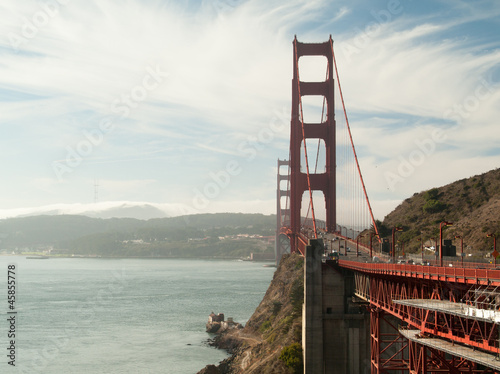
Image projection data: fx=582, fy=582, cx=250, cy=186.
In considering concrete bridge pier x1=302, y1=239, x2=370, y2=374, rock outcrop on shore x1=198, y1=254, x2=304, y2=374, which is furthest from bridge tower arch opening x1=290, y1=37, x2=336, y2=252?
concrete bridge pier x1=302, y1=239, x2=370, y2=374

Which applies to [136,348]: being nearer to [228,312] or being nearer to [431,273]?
[228,312]

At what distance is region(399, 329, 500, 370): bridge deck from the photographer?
51.3ft

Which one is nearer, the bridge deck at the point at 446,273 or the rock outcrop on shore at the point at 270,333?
the bridge deck at the point at 446,273

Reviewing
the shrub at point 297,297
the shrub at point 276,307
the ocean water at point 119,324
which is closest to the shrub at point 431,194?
the ocean water at point 119,324

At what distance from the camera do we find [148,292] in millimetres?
100250

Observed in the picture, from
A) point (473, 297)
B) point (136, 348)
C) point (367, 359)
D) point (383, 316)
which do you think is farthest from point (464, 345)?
point (136, 348)

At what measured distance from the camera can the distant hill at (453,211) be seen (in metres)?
54.5

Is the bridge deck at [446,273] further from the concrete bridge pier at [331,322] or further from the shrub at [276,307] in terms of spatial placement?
the shrub at [276,307]

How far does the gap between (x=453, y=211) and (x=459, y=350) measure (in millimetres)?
53082

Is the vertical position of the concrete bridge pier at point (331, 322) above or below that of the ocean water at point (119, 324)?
above

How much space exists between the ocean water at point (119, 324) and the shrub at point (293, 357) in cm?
1293

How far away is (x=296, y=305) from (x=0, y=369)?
24.3 metres

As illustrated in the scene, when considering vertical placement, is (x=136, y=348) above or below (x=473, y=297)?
below

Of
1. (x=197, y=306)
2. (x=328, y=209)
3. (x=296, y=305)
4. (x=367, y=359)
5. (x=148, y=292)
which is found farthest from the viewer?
(x=148, y=292)
